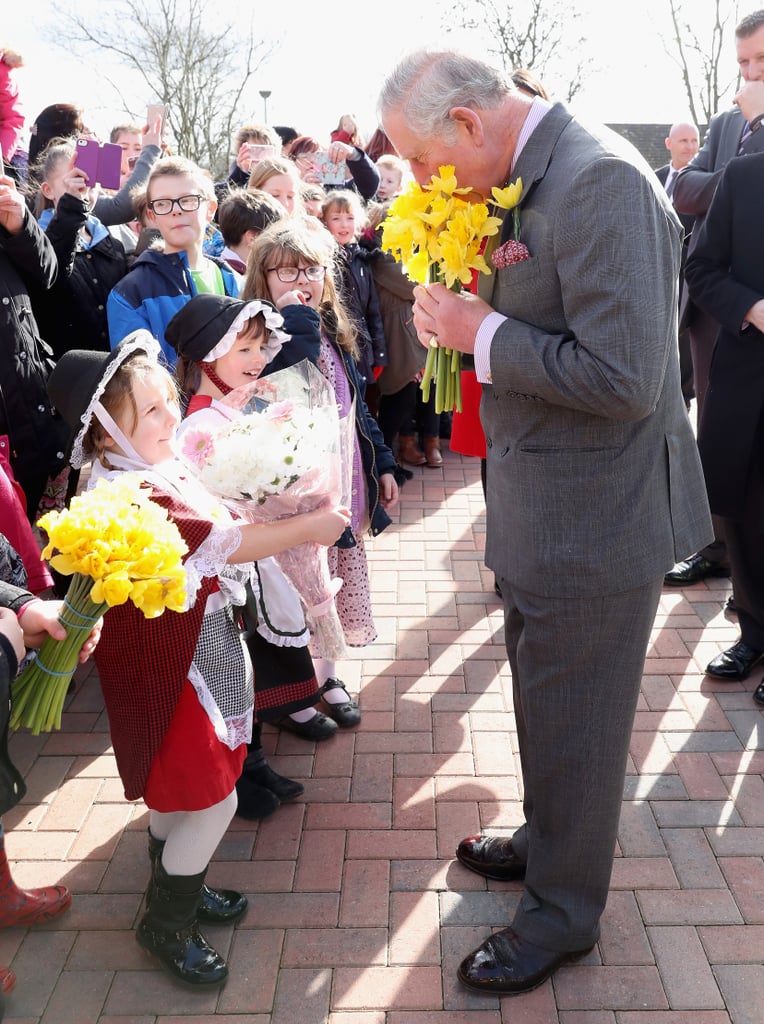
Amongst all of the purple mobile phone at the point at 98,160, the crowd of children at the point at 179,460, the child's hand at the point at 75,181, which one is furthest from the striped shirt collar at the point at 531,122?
the purple mobile phone at the point at 98,160

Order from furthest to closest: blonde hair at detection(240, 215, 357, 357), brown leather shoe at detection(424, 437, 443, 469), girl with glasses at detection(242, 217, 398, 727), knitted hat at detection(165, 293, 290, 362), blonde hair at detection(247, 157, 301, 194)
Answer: brown leather shoe at detection(424, 437, 443, 469)
blonde hair at detection(247, 157, 301, 194)
blonde hair at detection(240, 215, 357, 357)
girl with glasses at detection(242, 217, 398, 727)
knitted hat at detection(165, 293, 290, 362)

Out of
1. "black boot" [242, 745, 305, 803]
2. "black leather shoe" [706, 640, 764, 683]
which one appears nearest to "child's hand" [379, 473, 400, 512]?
"black boot" [242, 745, 305, 803]

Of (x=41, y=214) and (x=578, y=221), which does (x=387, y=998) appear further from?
(x=41, y=214)

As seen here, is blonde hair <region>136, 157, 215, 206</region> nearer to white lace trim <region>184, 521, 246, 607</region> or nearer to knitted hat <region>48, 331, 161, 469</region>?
knitted hat <region>48, 331, 161, 469</region>

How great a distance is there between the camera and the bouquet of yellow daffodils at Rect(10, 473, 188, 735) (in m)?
1.82

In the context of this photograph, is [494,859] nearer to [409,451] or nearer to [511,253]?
[511,253]

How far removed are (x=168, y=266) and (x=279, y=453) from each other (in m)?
2.01

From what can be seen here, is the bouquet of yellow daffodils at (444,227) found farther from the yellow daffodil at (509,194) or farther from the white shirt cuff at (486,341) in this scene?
the white shirt cuff at (486,341)

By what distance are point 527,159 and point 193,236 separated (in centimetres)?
233

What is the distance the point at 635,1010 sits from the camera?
233cm

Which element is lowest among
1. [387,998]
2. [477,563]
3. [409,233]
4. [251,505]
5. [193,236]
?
[477,563]

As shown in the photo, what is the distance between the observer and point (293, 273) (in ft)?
11.4

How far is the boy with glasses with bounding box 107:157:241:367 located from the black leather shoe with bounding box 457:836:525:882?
2285mm

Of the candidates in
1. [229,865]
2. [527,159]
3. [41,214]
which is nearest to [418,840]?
[229,865]
